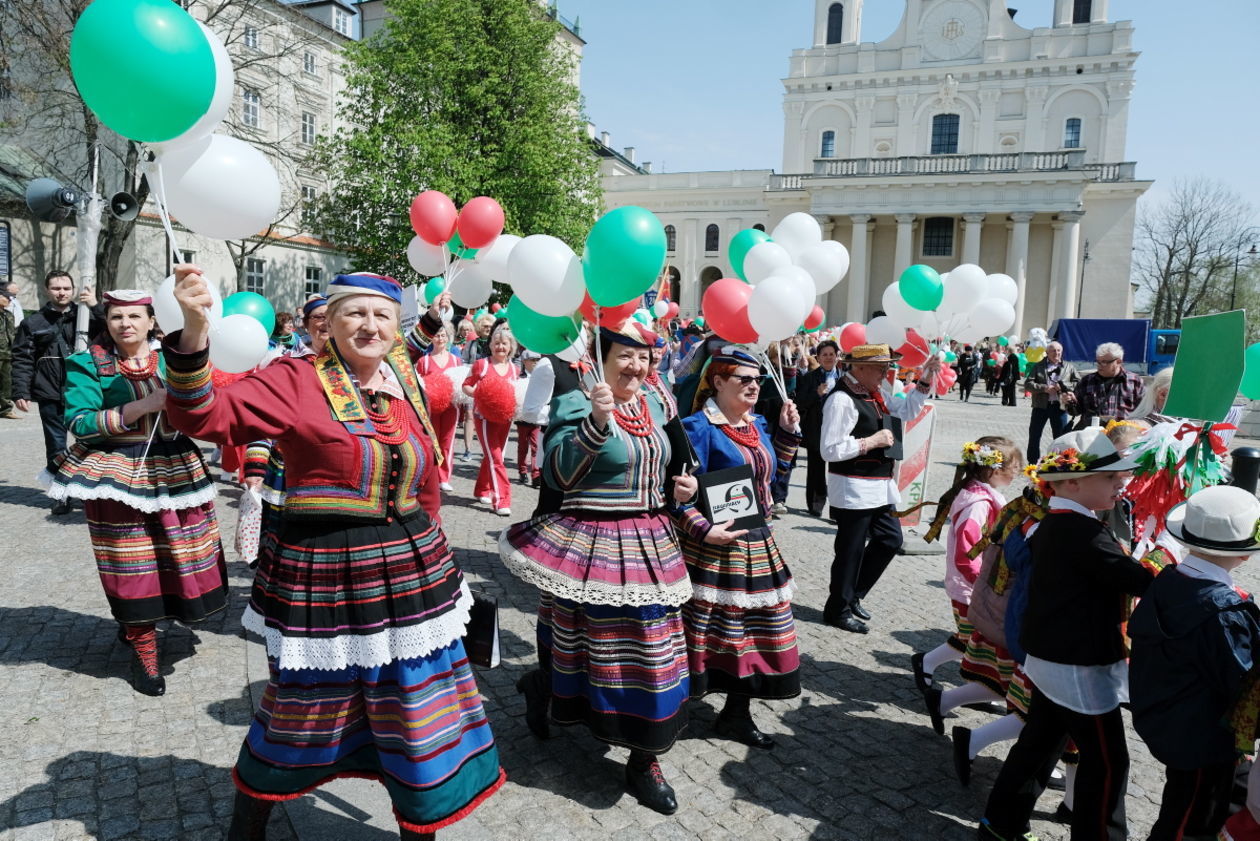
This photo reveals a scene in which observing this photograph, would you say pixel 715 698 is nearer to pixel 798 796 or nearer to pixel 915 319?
pixel 798 796

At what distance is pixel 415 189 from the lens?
23.1 m

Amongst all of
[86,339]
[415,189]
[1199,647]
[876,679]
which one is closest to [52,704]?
[86,339]

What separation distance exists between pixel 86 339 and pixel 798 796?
4.16 m

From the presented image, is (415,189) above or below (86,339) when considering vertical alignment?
above

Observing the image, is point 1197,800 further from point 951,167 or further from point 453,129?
point 951,167

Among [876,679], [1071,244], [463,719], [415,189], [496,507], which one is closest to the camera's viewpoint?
→ [463,719]

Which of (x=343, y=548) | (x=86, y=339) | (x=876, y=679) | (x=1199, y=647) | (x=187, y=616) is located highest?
(x=86, y=339)

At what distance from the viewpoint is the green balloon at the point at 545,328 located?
360 centimetres

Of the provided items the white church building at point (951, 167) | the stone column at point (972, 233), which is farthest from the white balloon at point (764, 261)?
the stone column at point (972, 233)

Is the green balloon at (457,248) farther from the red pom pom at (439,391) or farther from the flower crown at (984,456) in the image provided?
the red pom pom at (439,391)

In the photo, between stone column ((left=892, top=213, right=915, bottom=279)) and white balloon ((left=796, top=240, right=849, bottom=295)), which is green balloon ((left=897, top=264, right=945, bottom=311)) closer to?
white balloon ((left=796, top=240, right=849, bottom=295))

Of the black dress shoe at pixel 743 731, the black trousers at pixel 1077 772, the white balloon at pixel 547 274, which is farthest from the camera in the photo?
the black dress shoe at pixel 743 731

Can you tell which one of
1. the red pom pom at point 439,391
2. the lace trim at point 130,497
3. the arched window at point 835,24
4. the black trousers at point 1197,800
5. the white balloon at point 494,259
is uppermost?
the arched window at point 835,24

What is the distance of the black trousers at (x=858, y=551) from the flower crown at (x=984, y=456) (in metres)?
1.28
